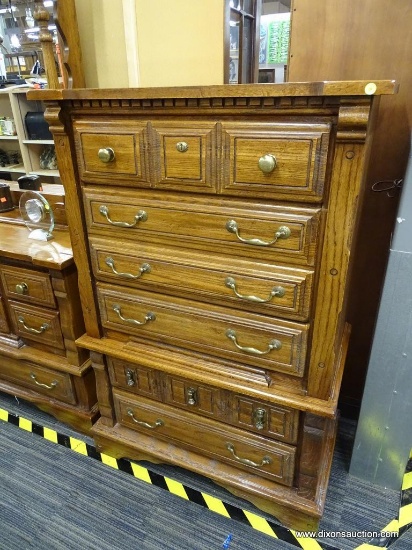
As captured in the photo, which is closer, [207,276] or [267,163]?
[267,163]

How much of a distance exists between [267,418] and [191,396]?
0.27m

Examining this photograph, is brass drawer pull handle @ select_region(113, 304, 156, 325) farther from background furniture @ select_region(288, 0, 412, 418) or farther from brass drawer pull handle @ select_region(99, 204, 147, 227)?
background furniture @ select_region(288, 0, 412, 418)

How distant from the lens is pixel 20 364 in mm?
1764

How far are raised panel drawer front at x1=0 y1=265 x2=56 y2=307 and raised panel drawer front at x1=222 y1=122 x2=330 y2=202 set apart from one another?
2.99ft

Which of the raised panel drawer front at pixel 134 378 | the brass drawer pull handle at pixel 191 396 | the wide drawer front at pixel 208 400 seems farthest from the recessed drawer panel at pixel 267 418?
the raised panel drawer front at pixel 134 378

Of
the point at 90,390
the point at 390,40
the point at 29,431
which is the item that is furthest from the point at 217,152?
the point at 29,431

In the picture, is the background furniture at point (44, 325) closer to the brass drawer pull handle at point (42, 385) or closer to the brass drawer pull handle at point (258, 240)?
the brass drawer pull handle at point (42, 385)

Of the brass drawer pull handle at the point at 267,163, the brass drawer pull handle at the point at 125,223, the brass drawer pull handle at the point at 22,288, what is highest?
the brass drawer pull handle at the point at 267,163

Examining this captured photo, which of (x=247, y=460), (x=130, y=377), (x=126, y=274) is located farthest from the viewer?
(x=130, y=377)

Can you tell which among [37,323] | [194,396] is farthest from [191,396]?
[37,323]

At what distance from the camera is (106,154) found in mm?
1039

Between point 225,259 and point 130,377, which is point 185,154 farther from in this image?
point 130,377

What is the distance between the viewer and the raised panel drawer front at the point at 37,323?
5.11 ft

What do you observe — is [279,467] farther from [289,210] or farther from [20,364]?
[20,364]
